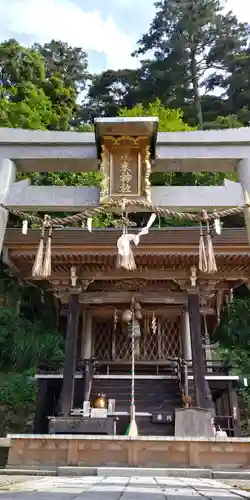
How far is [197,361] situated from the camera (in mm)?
9344

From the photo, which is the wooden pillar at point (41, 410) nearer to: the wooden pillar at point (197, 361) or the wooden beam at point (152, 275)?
the wooden beam at point (152, 275)

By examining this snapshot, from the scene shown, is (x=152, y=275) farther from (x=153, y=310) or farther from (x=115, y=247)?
(x=153, y=310)

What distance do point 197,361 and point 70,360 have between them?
289 cm

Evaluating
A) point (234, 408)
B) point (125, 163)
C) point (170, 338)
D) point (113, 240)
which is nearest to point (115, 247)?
point (113, 240)

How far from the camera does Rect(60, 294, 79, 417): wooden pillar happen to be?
29.7ft

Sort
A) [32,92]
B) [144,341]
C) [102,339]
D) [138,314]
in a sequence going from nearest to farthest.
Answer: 1. [138,314]
2. [144,341]
3. [102,339]
4. [32,92]

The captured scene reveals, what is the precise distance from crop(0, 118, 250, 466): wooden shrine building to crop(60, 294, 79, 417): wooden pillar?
0.03 m

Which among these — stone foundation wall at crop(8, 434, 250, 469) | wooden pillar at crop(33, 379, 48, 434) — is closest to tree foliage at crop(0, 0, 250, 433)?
wooden pillar at crop(33, 379, 48, 434)

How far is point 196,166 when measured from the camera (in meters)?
6.67

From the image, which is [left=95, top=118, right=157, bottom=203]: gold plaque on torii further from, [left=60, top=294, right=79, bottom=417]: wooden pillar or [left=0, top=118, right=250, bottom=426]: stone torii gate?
[left=60, top=294, right=79, bottom=417]: wooden pillar

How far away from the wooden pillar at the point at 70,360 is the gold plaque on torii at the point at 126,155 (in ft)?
15.2

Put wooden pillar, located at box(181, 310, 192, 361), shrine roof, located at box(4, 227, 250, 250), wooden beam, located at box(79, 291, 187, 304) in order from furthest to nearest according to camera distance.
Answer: wooden pillar, located at box(181, 310, 192, 361) < wooden beam, located at box(79, 291, 187, 304) < shrine roof, located at box(4, 227, 250, 250)

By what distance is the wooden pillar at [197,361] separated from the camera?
8984mm

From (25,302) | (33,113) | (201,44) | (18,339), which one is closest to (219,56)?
(201,44)
